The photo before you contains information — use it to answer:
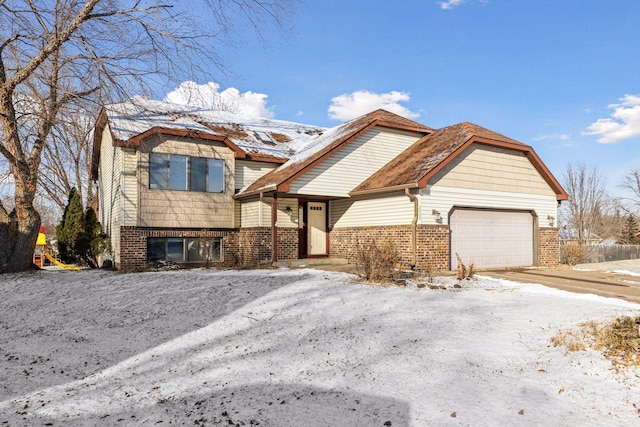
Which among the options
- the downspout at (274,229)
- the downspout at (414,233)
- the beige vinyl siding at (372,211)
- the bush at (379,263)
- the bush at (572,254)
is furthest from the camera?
the bush at (572,254)

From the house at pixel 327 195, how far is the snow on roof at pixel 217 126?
0.36 feet

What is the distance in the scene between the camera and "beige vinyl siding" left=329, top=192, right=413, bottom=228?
14008 mm

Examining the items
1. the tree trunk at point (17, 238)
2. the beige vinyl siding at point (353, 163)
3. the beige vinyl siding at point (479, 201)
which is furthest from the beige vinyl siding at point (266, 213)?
the tree trunk at point (17, 238)

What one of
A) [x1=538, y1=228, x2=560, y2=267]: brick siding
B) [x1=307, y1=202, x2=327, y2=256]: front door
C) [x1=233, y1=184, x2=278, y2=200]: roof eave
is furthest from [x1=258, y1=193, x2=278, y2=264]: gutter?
[x1=538, y1=228, x2=560, y2=267]: brick siding

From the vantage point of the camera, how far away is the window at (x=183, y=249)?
50.5 feet

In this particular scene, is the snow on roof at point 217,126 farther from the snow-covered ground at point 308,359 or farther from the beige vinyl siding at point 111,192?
the snow-covered ground at point 308,359

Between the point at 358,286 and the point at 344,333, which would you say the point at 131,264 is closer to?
the point at 358,286

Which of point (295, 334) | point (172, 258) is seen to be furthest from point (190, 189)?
point (295, 334)

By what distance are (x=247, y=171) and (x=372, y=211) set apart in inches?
209

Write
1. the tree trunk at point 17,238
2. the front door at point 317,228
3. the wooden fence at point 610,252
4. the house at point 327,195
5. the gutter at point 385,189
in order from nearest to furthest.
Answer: the gutter at point 385,189 → the tree trunk at point 17,238 → the house at point 327,195 → the front door at point 317,228 → the wooden fence at point 610,252

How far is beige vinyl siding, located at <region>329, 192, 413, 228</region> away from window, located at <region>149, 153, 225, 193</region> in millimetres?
4570

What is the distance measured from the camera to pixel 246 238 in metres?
16.3

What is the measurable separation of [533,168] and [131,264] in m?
15.1

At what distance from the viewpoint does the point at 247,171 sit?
17094mm
